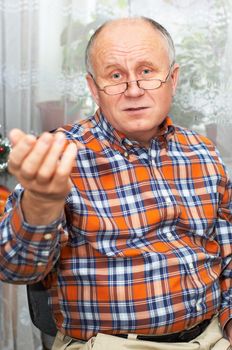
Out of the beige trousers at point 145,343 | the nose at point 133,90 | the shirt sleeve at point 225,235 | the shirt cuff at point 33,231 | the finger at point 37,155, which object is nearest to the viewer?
the finger at point 37,155

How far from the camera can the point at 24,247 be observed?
3.41 ft

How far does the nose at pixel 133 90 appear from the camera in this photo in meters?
1.36

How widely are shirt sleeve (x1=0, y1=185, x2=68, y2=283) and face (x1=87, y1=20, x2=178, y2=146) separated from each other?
43 cm

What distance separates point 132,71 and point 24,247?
591 mm

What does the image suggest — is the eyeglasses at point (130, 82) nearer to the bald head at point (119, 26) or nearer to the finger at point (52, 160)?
the bald head at point (119, 26)

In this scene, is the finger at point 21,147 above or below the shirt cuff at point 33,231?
above

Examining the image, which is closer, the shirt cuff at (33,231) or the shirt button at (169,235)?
the shirt cuff at (33,231)

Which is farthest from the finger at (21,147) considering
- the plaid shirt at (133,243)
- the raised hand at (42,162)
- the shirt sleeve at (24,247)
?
the plaid shirt at (133,243)

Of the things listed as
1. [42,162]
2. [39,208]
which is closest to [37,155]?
[42,162]

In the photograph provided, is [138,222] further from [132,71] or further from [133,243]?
[132,71]

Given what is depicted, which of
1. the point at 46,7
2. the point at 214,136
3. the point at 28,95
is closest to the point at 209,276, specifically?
the point at 214,136

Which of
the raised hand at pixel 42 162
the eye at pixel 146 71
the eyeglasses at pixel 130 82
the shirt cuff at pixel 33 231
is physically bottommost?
the shirt cuff at pixel 33 231

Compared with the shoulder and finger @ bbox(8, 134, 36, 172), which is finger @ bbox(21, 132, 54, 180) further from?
the shoulder

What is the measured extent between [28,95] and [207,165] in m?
0.75
